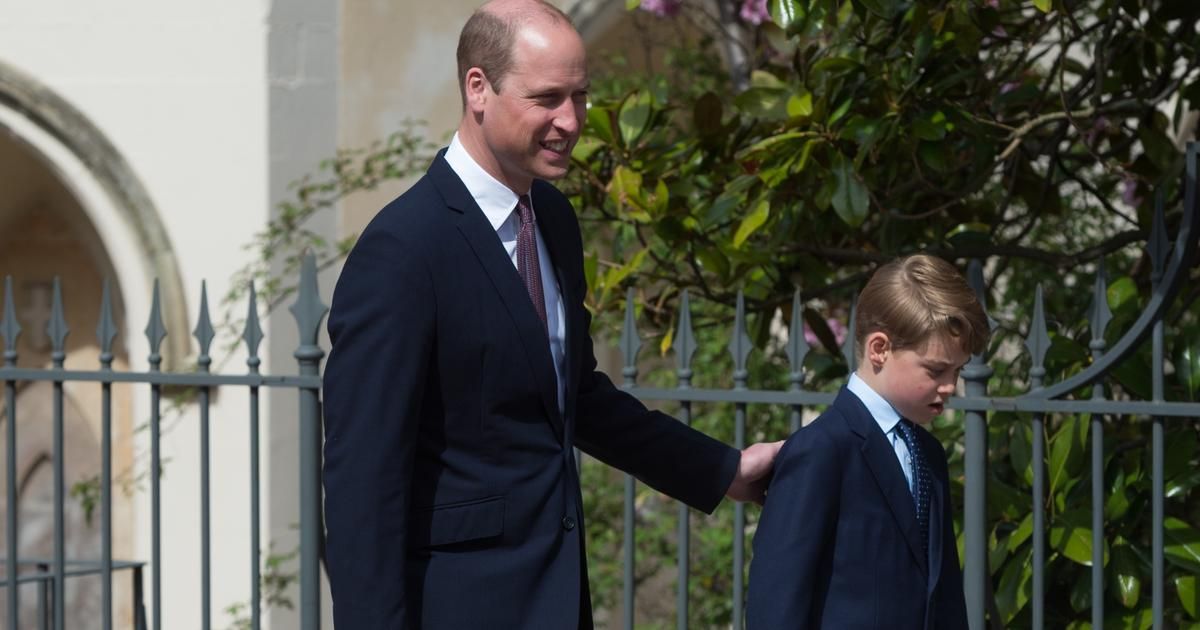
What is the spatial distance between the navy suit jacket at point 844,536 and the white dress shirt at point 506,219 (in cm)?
33

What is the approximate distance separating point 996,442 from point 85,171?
3.92m

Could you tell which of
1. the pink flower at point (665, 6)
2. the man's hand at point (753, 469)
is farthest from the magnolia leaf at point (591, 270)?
the pink flower at point (665, 6)

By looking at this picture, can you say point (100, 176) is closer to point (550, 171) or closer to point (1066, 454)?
point (1066, 454)

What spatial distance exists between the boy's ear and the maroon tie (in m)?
0.43

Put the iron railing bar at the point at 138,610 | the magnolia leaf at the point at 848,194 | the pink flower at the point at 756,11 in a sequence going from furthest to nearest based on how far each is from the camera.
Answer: the pink flower at the point at 756,11 < the iron railing bar at the point at 138,610 < the magnolia leaf at the point at 848,194

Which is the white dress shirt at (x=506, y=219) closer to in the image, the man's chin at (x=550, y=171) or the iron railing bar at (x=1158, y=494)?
the man's chin at (x=550, y=171)

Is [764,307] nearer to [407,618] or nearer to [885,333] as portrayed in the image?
[885,333]

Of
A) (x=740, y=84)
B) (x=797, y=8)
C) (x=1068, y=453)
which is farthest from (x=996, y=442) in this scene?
(x=740, y=84)

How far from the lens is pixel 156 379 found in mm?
3686

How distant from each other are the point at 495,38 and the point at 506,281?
296 millimetres

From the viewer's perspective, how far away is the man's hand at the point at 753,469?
2.47 meters

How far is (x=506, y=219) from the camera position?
2219 millimetres

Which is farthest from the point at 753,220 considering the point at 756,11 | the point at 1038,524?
the point at 756,11

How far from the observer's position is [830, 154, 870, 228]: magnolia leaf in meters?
3.52
